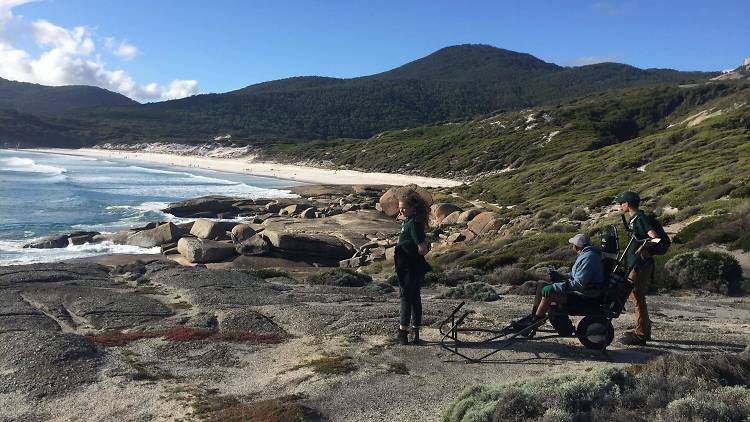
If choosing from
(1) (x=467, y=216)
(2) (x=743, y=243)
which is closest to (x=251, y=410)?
(2) (x=743, y=243)

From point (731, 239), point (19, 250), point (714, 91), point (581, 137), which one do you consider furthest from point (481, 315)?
point (714, 91)

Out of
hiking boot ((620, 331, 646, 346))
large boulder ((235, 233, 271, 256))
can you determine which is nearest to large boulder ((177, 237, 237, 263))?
large boulder ((235, 233, 271, 256))

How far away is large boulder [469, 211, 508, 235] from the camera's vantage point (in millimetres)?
31344

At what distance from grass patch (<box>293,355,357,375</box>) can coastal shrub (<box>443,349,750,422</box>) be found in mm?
1969

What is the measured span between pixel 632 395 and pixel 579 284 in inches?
94.3

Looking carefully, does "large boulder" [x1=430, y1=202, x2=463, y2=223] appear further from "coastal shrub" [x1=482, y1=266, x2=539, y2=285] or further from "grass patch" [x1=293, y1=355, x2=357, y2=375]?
"grass patch" [x1=293, y1=355, x2=357, y2=375]

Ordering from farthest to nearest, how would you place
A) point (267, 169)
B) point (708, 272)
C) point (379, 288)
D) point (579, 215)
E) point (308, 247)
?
point (267, 169) < point (579, 215) < point (308, 247) < point (379, 288) < point (708, 272)

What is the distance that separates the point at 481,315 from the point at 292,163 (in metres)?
105

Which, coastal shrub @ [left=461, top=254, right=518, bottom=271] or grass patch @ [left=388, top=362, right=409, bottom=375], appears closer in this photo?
grass patch @ [left=388, top=362, right=409, bottom=375]

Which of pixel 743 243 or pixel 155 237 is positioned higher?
pixel 743 243

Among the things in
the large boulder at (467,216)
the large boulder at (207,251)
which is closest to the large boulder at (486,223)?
the large boulder at (467,216)

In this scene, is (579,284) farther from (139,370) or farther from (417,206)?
(139,370)

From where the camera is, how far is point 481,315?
10500 millimetres

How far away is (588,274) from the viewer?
24.1 ft
